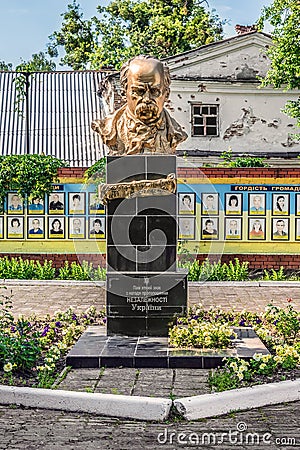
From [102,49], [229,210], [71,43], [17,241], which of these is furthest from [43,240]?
[71,43]

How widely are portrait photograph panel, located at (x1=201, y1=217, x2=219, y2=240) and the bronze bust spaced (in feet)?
22.3

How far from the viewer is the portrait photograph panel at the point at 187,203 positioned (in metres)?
16.0

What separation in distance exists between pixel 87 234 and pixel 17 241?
4.73 ft

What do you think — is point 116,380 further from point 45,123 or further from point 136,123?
point 45,123

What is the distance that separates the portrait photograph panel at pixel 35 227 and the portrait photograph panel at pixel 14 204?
273mm

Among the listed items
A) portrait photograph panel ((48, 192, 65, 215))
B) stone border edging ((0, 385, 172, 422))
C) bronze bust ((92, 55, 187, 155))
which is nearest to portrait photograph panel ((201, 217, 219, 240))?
portrait photograph panel ((48, 192, 65, 215))

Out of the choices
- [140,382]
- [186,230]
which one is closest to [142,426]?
[140,382]

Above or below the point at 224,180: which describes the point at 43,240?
below

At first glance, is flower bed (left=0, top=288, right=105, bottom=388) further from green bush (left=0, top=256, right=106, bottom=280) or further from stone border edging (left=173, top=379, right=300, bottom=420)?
green bush (left=0, top=256, right=106, bottom=280)

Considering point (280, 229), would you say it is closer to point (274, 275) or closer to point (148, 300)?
point (274, 275)

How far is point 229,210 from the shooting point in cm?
1598

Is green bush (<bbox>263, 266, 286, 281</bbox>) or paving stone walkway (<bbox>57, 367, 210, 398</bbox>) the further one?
green bush (<bbox>263, 266, 286, 281</bbox>)

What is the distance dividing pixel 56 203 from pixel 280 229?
4.64 metres

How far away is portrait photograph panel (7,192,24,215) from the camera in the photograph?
16.1 meters
